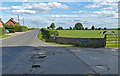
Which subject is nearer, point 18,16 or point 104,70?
point 104,70

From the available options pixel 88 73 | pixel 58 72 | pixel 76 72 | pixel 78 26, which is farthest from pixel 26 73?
pixel 78 26

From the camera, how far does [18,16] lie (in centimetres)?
7475

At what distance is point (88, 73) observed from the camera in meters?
6.38

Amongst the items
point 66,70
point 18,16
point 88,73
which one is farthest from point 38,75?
point 18,16

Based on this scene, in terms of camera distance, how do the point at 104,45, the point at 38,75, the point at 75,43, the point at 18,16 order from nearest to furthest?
the point at 38,75 → the point at 104,45 → the point at 75,43 → the point at 18,16

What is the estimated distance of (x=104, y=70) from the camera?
22.4ft

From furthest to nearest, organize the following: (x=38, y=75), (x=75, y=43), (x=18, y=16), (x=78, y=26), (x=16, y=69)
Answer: (x=78, y=26)
(x=18, y=16)
(x=75, y=43)
(x=16, y=69)
(x=38, y=75)

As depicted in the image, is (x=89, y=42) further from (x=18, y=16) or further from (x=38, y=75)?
(x=18, y=16)

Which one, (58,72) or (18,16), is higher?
(18,16)

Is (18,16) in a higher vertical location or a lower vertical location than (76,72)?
higher

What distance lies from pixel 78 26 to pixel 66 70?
11100 centimetres

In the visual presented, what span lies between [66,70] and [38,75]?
1.56m

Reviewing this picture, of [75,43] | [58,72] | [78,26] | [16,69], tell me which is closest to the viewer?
→ [58,72]

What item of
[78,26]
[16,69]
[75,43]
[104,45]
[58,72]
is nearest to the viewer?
[58,72]
